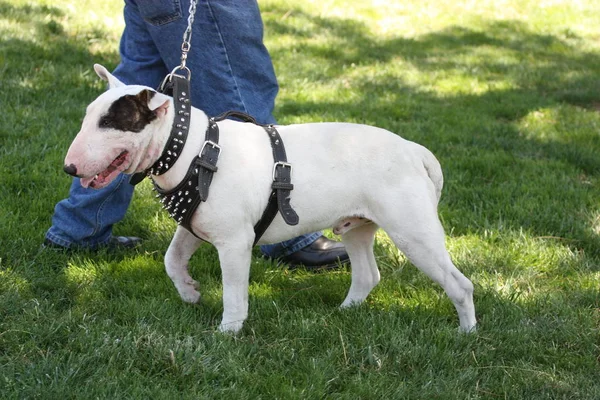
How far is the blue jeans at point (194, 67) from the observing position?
3.83 metres

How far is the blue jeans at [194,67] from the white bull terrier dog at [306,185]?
566 mm

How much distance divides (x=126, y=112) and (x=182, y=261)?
1.00 meters

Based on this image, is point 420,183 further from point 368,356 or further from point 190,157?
point 190,157

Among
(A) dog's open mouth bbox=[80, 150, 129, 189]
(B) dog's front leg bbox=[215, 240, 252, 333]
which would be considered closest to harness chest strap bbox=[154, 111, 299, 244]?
(B) dog's front leg bbox=[215, 240, 252, 333]

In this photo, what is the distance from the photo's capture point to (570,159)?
20.6ft

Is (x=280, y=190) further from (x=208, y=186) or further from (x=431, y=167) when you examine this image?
(x=431, y=167)

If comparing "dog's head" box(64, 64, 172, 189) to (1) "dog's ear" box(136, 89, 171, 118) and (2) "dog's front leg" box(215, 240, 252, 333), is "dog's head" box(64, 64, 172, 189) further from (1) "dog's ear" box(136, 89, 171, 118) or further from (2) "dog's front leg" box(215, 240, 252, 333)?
(2) "dog's front leg" box(215, 240, 252, 333)

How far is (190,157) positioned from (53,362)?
1.01 metres

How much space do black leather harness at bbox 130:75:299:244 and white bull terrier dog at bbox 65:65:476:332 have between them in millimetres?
30

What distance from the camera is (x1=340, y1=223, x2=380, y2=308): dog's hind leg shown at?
157 inches

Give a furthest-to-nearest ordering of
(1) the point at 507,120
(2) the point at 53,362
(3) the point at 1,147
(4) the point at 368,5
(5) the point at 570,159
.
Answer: (4) the point at 368,5
(1) the point at 507,120
(5) the point at 570,159
(3) the point at 1,147
(2) the point at 53,362

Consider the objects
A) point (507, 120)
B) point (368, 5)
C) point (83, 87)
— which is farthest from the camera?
point (368, 5)

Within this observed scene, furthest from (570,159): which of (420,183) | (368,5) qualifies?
(368,5)

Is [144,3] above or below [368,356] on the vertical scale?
above
